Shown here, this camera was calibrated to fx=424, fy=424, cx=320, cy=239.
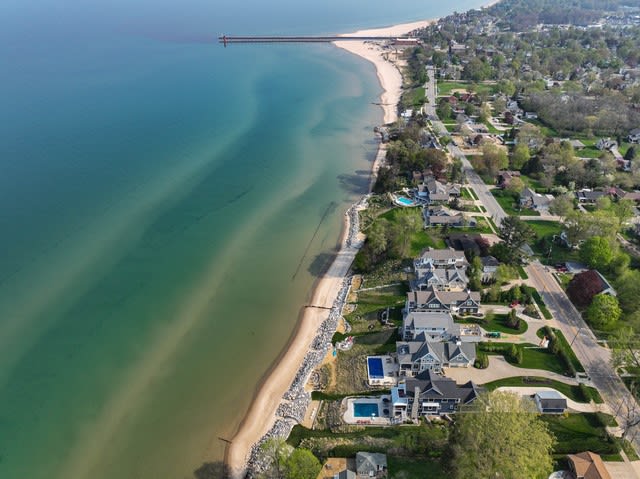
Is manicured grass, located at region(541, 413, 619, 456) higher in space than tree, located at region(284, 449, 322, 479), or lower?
lower

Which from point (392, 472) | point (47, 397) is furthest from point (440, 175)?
point (47, 397)

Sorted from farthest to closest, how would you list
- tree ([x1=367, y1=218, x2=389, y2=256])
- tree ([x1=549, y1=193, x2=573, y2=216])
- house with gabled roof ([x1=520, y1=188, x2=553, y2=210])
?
1. house with gabled roof ([x1=520, y1=188, x2=553, y2=210])
2. tree ([x1=549, y1=193, x2=573, y2=216])
3. tree ([x1=367, y1=218, x2=389, y2=256])

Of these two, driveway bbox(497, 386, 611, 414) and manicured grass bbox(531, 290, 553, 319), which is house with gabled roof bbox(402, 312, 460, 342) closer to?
driveway bbox(497, 386, 611, 414)

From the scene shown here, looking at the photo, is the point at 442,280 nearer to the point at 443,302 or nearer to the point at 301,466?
the point at 443,302

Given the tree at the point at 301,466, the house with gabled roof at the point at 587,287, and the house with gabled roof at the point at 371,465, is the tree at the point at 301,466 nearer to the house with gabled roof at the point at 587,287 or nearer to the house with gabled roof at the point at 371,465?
the house with gabled roof at the point at 371,465

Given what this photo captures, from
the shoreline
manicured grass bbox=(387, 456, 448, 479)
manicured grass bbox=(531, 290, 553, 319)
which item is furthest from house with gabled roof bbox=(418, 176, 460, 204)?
manicured grass bbox=(387, 456, 448, 479)

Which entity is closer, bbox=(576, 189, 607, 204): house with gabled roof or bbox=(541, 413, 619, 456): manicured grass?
bbox=(541, 413, 619, 456): manicured grass
